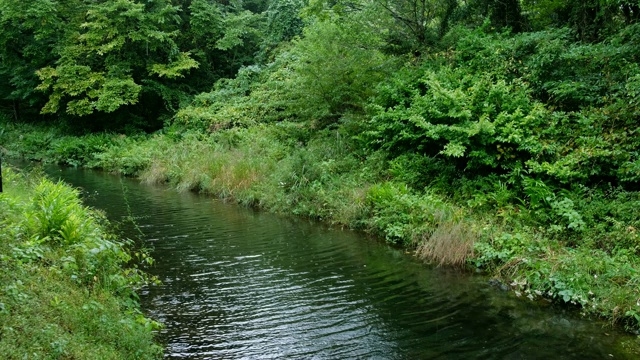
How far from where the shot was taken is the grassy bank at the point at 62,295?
4.05 m

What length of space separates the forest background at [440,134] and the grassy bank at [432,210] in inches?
1.4

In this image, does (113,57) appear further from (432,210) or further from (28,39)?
(432,210)

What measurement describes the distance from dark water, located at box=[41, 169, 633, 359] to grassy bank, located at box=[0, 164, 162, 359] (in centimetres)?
78

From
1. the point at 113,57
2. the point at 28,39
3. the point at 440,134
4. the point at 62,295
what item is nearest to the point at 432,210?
the point at 440,134

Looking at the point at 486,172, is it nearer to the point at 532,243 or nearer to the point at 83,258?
the point at 532,243

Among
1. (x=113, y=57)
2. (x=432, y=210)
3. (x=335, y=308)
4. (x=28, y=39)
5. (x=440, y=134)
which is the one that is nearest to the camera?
(x=335, y=308)

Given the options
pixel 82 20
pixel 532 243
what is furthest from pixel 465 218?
pixel 82 20

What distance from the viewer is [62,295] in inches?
196

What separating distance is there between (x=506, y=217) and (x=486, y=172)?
1738mm

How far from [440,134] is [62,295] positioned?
321 inches

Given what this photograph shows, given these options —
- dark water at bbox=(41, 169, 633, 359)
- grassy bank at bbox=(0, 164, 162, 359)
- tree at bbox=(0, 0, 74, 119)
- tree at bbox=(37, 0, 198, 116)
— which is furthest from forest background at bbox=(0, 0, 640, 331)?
grassy bank at bbox=(0, 164, 162, 359)

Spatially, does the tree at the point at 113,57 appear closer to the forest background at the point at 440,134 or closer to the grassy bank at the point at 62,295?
the forest background at the point at 440,134

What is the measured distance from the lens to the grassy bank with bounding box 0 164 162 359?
159 inches

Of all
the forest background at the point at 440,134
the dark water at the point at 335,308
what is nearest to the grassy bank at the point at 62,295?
the dark water at the point at 335,308
